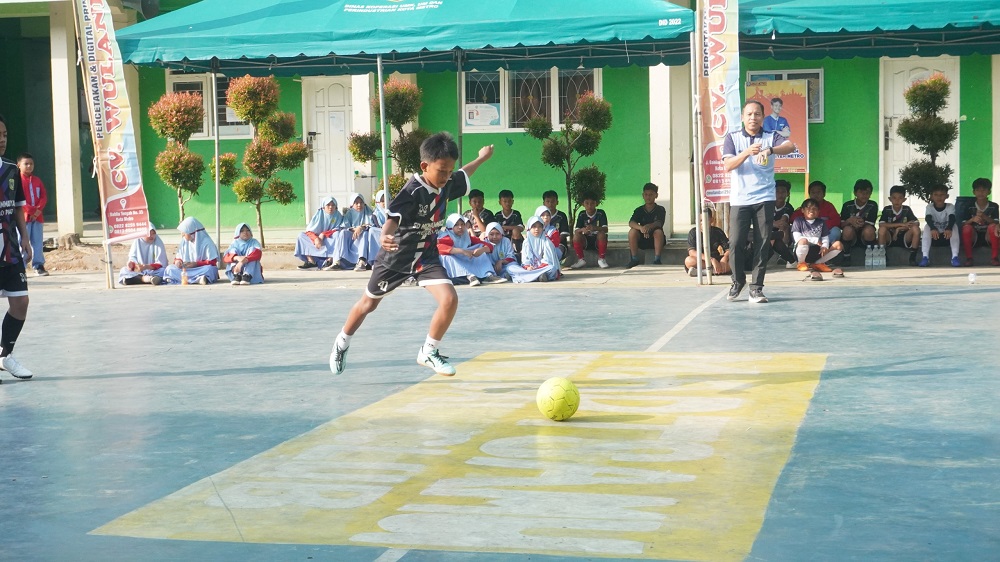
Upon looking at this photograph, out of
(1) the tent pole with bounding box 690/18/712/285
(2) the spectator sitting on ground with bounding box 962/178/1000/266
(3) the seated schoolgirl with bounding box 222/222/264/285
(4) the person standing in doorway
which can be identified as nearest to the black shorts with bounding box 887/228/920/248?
(2) the spectator sitting on ground with bounding box 962/178/1000/266

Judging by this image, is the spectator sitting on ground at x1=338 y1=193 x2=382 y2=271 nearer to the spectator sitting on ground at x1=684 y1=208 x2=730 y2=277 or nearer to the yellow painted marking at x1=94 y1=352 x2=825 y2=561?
the spectator sitting on ground at x1=684 y1=208 x2=730 y2=277

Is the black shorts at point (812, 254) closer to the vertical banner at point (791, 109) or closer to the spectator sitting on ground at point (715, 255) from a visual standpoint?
the spectator sitting on ground at point (715, 255)

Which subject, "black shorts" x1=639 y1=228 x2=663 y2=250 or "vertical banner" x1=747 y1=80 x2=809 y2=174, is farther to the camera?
"vertical banner" x1=747 y1=80 x2=809 y2=174

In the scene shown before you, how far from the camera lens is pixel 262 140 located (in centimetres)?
1834

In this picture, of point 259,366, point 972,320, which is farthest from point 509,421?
point 972,320

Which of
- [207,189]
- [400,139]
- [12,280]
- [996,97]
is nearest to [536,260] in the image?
[400,139]

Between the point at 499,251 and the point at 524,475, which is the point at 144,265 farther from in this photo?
the point at 524,475

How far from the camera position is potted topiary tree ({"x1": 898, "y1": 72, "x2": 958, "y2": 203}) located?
16438 millimetres

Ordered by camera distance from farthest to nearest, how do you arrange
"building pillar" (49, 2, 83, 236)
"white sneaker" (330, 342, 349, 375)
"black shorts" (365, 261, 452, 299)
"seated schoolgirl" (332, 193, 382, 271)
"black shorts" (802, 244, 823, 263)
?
1. "building pillar" (49, 2, 83, 236)
2. "seated schoolgirl" (332, 193, 382, 271)
3. "black shorts" (802, 244, 823, 263)
4. "white sneaker" (330, 342, 349, 375)
5. "black shorts" (365, 261, 452, 299)

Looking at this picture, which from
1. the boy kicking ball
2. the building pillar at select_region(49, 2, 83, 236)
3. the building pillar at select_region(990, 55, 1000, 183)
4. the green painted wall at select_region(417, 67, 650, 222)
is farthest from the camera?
the green painted wall at select_region(417, 67, 650, 222)

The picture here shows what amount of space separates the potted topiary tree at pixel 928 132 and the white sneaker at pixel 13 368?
12.1 m

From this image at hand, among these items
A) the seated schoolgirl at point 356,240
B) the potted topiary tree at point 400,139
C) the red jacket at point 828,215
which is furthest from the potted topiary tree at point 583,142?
the red jacket at point 828,215

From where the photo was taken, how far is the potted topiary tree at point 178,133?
18109 mm

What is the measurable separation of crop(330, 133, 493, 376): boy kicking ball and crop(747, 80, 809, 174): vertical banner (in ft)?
42.6
